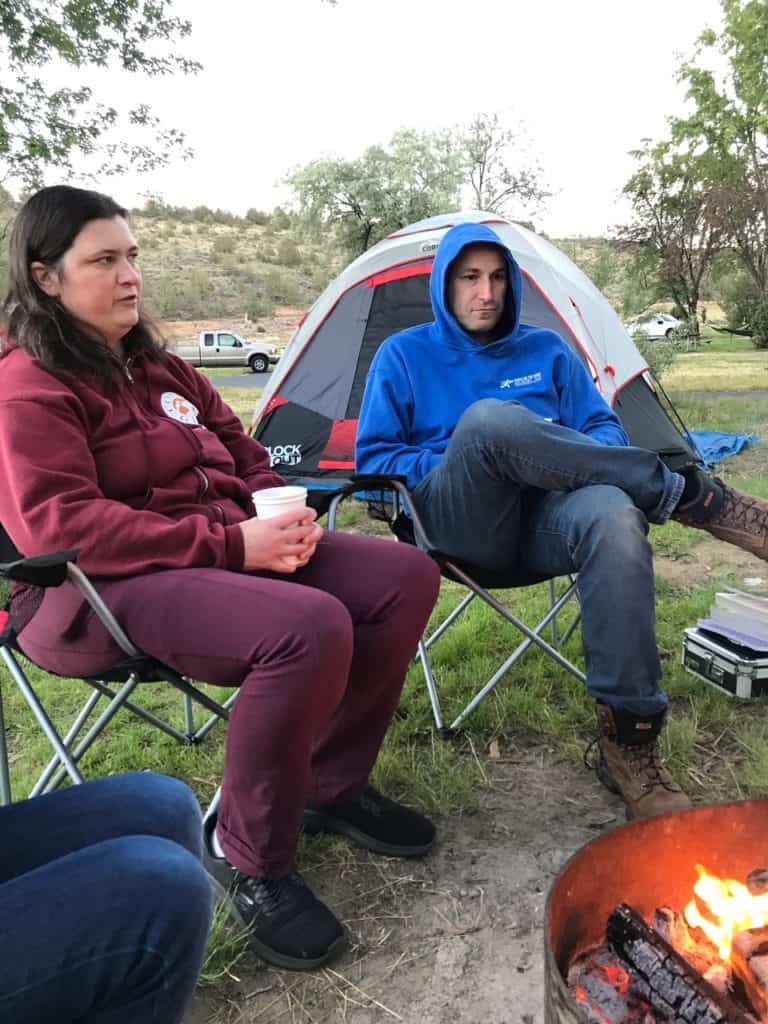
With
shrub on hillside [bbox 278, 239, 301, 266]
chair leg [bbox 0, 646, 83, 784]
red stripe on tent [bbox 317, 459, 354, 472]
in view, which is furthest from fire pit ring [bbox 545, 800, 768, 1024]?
shrub on hillside [bbox 278, 239, 301, 266]

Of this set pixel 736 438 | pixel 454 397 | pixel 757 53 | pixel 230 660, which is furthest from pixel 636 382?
pixel 757 53

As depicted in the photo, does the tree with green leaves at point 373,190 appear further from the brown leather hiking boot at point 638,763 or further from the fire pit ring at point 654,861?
the fire pit ring at point 654,861

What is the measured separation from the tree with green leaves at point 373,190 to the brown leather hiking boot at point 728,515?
1869cm

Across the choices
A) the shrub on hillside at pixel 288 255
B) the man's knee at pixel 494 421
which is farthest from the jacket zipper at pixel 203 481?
the shrub on hillside at pixel 288 255

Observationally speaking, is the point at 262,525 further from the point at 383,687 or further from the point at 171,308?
the point at 171,308

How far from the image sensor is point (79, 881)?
0.81m

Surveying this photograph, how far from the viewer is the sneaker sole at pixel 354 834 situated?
1.78 m

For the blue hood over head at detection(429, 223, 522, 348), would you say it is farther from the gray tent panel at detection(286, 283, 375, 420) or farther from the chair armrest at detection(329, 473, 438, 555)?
the gray tent panel at detection(286, 283, 375, 420)

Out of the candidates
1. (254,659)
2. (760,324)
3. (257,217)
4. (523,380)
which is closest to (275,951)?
(254,659)

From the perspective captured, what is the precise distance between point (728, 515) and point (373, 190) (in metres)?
19.7

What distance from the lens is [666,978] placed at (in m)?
1.01

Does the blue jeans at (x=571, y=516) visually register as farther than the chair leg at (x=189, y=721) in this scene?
No

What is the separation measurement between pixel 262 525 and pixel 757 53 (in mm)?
24822

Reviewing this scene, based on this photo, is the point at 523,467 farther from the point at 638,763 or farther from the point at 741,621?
the point at 741,621
